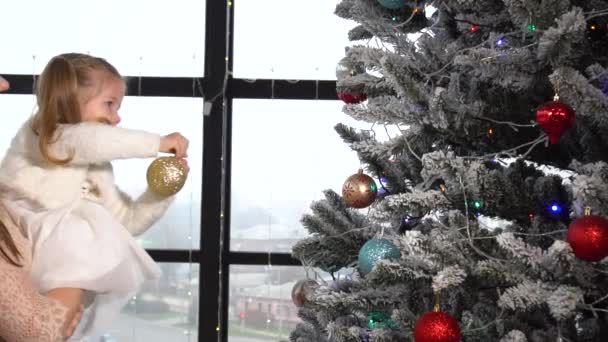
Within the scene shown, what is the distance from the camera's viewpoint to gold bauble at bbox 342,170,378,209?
2064mm

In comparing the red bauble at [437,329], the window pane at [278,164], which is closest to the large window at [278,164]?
the window pane at [278,164]

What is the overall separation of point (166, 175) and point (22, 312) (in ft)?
1.77

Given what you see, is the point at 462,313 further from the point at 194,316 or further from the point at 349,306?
the point at 194,316

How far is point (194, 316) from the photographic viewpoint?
139 inches

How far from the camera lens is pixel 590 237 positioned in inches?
49.9

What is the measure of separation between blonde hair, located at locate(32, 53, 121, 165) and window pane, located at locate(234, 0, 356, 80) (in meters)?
1.85

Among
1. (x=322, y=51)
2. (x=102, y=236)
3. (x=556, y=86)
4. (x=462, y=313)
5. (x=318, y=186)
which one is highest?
(x=322, y=51)

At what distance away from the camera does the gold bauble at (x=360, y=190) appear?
6.77ft

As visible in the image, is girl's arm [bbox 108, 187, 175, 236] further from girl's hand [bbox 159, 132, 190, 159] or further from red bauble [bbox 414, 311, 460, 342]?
red bauble [bbox 414, 311, 460, 342]

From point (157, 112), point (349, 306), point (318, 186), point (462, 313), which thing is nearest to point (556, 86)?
point (462, 313)

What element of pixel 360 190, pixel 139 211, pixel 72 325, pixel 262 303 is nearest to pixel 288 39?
pixel 262 303

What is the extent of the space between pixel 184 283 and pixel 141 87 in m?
0.84

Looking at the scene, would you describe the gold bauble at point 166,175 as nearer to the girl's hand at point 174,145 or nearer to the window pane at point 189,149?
the girl's hand at point 174,145

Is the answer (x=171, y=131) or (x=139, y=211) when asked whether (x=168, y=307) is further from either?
(x=139, y=211)
